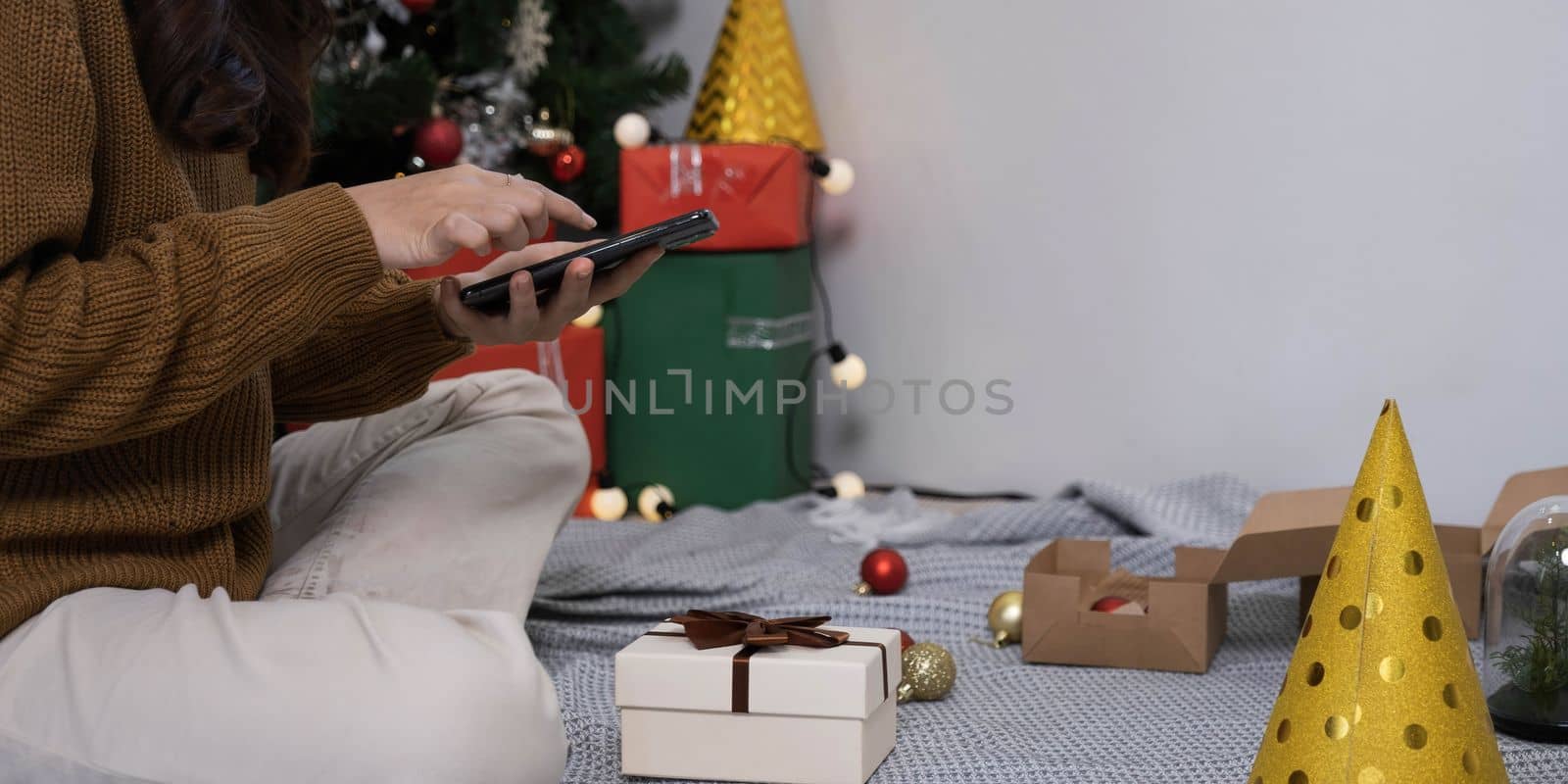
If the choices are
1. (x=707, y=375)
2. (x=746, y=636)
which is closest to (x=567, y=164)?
(x=707, y=375)

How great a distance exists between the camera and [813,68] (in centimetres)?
201

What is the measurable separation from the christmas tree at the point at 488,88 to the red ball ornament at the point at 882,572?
0.72 meters

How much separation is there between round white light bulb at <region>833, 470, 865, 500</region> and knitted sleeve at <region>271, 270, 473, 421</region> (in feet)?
3.02

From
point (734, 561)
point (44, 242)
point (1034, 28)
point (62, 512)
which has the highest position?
point (1034, 28)

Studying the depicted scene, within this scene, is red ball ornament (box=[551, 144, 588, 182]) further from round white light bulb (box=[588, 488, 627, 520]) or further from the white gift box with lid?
the white gift box with lid

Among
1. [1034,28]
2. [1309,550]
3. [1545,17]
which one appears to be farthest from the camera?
[1034,28]

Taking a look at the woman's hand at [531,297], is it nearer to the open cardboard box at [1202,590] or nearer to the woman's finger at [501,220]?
the woman's finger at [501,220]

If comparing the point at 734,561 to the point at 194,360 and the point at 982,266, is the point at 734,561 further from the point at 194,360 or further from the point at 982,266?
the point at 194,360

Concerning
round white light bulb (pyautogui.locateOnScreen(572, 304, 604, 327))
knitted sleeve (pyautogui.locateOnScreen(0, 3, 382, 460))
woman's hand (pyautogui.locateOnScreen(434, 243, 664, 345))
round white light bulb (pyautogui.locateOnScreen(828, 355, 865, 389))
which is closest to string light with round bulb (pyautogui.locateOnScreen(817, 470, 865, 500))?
round white light bulb (pyautogui.locateOnScreen(828, 355, 865, 389))

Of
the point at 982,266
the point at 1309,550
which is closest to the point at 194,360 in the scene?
the point at 1309,550

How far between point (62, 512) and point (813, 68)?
1.42 meters

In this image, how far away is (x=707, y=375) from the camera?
→ 6.16 ft

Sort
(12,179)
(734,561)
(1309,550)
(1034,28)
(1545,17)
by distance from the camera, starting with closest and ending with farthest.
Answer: (12,179) < (1309,550) < (734,561) < (1545,17) < (1034,28)

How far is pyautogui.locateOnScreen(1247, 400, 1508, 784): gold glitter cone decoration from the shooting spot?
2.24 ft
